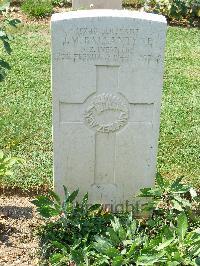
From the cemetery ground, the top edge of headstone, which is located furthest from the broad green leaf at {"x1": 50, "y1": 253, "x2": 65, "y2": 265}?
the top edge of headstone

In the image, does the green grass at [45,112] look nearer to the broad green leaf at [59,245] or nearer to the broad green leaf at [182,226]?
the broad green leaf at [59,245]

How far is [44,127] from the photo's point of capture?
570 centimetres

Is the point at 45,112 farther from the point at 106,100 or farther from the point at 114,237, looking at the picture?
the point at 114,237

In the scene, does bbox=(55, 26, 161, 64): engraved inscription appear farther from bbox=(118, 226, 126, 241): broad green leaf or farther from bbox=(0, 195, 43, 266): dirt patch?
bbox=(0, 195, 43, 266): dirt patch

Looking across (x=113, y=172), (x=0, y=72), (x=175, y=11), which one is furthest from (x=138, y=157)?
(x=175, y=11)

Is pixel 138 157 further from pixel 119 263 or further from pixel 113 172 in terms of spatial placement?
pixel 119 263

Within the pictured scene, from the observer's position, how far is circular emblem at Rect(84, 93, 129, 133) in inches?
151

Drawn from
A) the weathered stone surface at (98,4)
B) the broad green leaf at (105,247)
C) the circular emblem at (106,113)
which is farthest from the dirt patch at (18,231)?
the weathered stone surface at (98,4)

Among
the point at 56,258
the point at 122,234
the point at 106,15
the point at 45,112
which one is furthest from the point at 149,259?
the point at 45,112

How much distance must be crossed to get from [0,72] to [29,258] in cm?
139

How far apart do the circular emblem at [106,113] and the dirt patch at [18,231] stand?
947mm

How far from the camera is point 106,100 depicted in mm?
3828

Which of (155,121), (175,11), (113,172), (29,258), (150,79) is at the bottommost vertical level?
(29,258)

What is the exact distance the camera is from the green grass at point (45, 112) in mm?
5016
